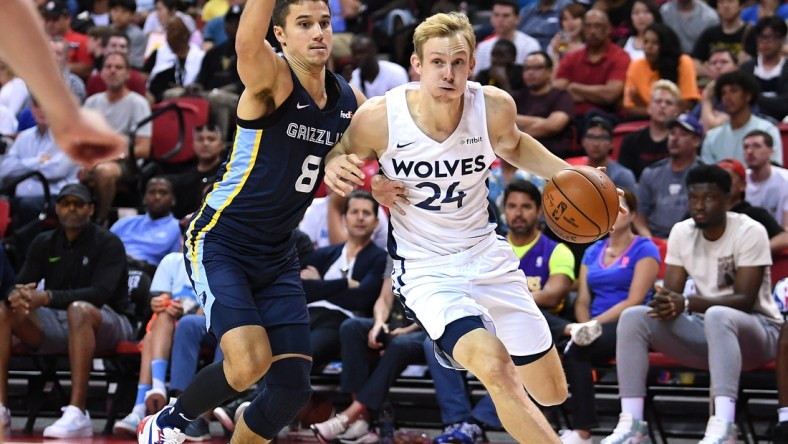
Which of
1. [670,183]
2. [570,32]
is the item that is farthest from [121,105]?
[670,183]

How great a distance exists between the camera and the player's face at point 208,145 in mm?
9867

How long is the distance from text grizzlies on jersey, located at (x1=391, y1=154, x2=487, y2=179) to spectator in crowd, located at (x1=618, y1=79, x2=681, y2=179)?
4446 mm

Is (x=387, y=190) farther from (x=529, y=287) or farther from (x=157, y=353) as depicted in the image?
(x=157, y=353)

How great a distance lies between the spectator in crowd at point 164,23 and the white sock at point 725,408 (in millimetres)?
8709

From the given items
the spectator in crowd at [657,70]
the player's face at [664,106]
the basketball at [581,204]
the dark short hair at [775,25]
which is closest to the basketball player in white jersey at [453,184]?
the basketball at [581,204]

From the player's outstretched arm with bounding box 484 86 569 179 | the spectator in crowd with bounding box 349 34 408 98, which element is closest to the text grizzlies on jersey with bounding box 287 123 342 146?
the player's outstretched arm with bounding box 484 86 569 179

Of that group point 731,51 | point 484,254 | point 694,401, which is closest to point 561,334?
point 694,401

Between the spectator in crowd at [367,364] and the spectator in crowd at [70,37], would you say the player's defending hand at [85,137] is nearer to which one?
the spectator in crowd at [367,364]

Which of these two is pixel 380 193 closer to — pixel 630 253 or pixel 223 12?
pixel 630 253

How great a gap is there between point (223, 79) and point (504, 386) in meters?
8.30

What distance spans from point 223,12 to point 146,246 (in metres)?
5.71

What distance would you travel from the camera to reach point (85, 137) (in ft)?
6.72

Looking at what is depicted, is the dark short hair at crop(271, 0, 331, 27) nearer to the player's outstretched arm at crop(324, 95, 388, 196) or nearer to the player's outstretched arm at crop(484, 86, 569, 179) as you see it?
the player's outstretched arm at crop(324, 95, 388, 196)

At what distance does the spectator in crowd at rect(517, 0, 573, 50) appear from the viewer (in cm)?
1205
